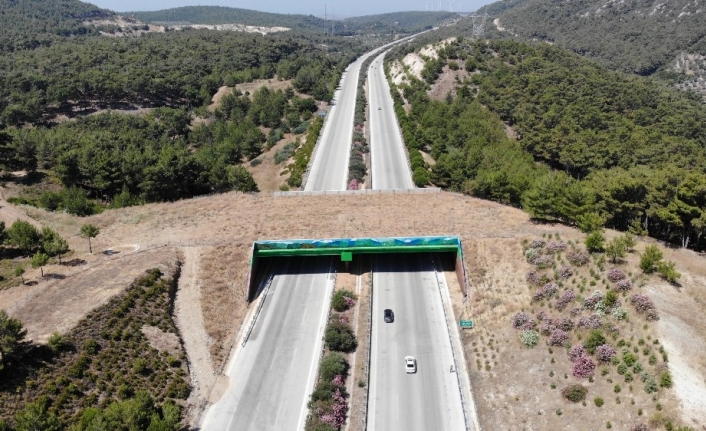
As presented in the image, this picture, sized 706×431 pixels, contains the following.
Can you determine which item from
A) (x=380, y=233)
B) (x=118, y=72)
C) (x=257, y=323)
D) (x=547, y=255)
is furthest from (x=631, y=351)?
(x=118, y=72)

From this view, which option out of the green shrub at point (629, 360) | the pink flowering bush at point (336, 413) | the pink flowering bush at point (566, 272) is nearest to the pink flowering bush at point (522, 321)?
the pink flowering bush at point (566, 272)

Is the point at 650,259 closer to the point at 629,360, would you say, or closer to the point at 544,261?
the point at 544,261

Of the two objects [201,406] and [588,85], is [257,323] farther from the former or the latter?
[588,85]

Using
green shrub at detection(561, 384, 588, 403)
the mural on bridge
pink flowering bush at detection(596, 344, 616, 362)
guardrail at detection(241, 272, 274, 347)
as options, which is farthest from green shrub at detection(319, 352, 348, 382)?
pink flowering bush at detection(596, 344, 616, 362)

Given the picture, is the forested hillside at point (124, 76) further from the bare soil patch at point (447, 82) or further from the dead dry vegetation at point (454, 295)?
the dead dry vegetation at point (454, 295)

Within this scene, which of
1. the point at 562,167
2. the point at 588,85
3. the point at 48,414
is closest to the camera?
the point at 48,414

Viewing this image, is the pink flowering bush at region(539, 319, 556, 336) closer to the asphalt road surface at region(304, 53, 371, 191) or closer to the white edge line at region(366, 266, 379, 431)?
the white edge line at region(366, 266, 379, 431)
